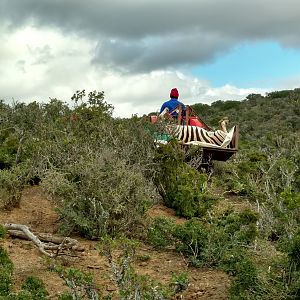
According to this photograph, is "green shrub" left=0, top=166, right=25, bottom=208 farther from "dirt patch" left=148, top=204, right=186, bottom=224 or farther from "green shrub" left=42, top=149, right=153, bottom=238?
"dirt patch" left=148, top=204, right=186, bottom=224

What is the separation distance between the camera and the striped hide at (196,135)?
11.3m

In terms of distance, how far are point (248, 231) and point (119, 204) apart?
147cm

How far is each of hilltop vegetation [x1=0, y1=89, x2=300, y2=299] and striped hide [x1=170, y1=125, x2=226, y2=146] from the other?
1.85 feet

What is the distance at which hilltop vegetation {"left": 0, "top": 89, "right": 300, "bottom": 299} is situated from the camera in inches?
179

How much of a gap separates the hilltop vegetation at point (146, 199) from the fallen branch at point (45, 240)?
0.34 m

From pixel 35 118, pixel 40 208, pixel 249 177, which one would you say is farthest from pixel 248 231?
pixel 35 118

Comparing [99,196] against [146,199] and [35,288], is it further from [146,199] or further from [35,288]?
[35,288]

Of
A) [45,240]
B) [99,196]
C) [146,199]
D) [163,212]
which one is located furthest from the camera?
[163,212]

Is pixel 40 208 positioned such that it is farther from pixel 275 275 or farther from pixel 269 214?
pixel 275 275

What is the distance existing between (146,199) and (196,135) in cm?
489

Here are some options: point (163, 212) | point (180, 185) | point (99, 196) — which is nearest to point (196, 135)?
point (180, 185)

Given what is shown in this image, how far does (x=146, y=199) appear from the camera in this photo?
7.12 metres

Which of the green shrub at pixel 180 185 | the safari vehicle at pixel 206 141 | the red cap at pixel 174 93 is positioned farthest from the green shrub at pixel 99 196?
the red cap at pixel 174 93

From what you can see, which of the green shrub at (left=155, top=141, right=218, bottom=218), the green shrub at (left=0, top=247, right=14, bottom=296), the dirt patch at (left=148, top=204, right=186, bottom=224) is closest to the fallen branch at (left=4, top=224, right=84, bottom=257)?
the green shrub at (left=0, top=247, right=14, bottom=296)
